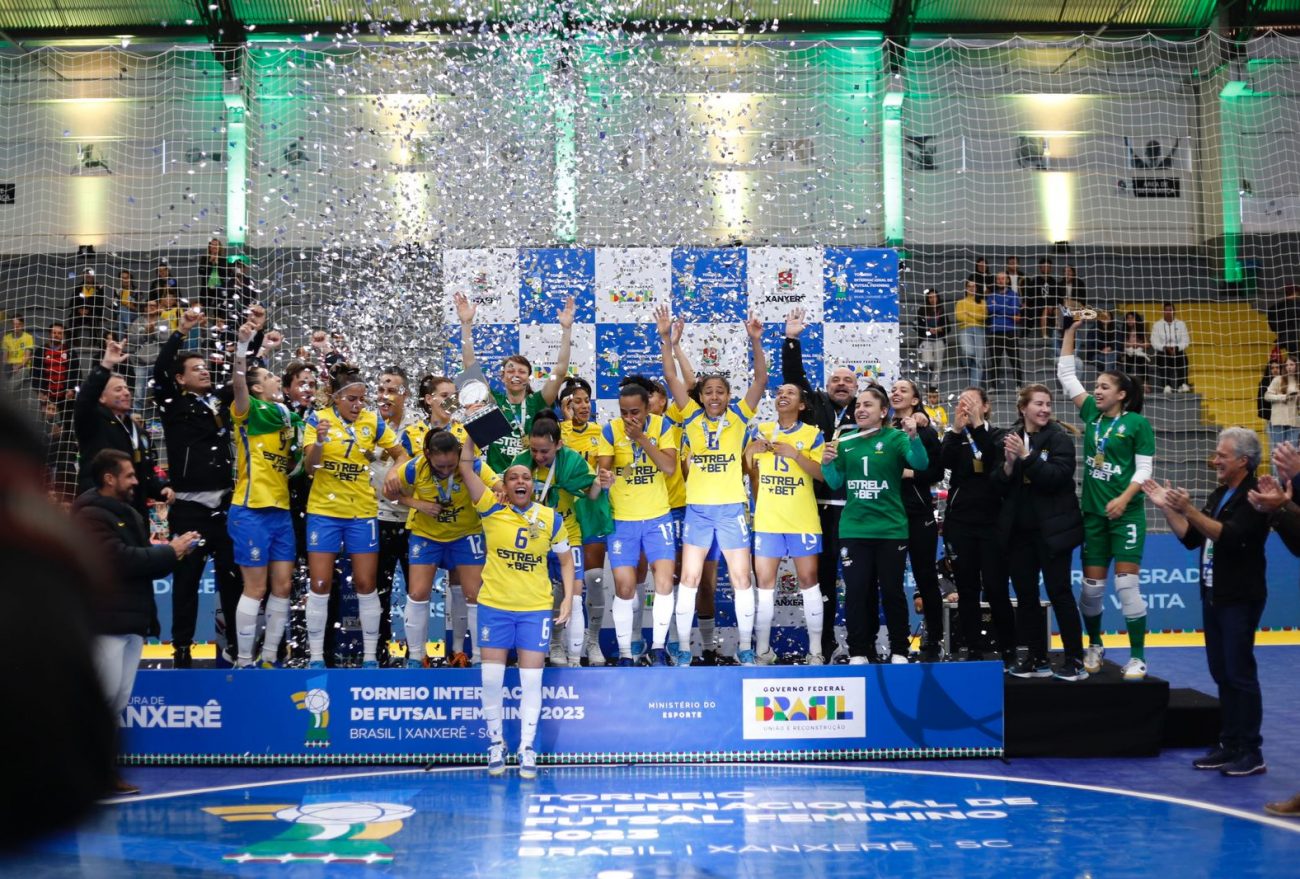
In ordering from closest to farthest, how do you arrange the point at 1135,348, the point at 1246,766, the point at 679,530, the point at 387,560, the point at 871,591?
the point at 1246,766
the point at 871,591
the point at 387,560
the point at 679,530
the point at 1135,348

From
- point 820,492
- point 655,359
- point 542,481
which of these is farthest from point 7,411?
point 655,359

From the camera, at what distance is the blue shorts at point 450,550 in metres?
8.45

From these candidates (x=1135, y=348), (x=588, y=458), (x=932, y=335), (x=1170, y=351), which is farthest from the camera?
(x=1170, y=351)

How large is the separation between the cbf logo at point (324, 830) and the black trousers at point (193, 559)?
1.92 metres

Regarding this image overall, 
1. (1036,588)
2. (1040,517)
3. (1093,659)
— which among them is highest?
(1040,517)

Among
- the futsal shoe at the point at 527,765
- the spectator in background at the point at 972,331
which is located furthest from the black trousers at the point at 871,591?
the spectator in background at the point at 972,331

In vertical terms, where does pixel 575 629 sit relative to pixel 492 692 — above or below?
above

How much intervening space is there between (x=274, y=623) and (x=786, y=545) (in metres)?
3.62

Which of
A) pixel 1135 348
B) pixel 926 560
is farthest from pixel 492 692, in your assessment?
pixel 1135 348

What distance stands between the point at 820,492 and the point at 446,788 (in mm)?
3417

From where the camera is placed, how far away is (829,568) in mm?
8938

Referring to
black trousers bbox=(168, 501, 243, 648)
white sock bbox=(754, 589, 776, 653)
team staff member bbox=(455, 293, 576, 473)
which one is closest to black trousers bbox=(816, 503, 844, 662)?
white sock bbox=(754, 589, 776, 653)

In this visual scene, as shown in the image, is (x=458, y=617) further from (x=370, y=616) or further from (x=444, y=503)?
(x=444, y=503)

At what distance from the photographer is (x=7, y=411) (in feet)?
3.58
